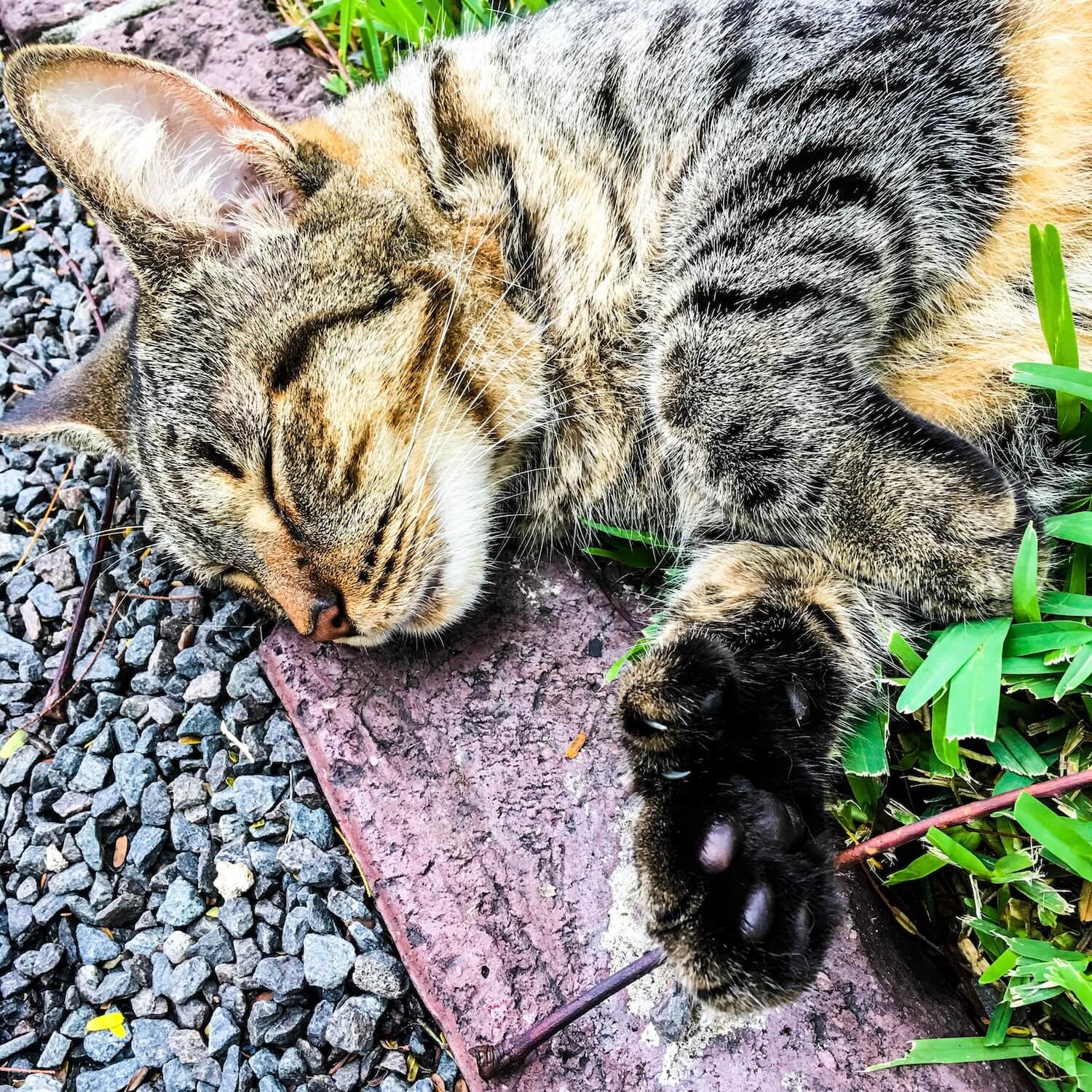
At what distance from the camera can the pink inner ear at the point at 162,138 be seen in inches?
66.6

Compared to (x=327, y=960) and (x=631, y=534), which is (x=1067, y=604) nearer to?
(x=631, y=534)

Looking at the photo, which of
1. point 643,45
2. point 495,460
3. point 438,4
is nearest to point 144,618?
point 495,460

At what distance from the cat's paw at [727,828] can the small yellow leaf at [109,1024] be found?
1.04 meters

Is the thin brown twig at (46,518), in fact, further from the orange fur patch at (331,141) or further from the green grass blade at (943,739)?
the green grass blade at (943,739)

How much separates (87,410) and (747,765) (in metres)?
1.68

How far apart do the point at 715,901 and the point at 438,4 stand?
258 centimetres

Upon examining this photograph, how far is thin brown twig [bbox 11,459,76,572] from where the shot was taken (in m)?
2.31

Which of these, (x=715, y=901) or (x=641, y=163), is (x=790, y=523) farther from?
(x=641, y=163)

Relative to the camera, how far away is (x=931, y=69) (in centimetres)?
163

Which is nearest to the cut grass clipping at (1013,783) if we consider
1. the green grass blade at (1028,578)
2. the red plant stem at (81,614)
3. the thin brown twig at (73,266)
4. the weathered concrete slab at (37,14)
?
the green grass blade at (1028,578)

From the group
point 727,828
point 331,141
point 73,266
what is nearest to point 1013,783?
point 727,828

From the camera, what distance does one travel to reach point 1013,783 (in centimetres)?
148

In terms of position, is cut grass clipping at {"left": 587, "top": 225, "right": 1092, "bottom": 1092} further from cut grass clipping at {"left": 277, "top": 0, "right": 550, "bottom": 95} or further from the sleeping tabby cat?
cut grass clipping at {"left": 277, "top": 0, "right": 550, "bottom": 95}

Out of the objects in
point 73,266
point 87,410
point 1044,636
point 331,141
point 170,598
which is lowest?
point 1044,636
